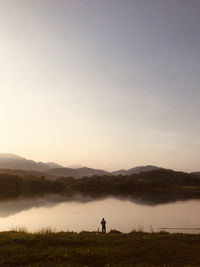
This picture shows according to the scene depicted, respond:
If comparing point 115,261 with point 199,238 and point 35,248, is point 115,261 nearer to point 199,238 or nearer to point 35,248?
point 35,248

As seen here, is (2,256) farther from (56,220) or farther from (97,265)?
(56,220)

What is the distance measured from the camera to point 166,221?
49125 millimetres

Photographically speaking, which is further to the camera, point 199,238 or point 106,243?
point 199,238

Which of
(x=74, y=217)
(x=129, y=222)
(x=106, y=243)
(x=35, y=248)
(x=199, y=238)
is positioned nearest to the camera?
(x=35, y=248)

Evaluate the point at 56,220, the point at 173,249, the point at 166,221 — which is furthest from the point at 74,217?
the point at 173,249

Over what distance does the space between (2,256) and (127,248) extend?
7.27 metres

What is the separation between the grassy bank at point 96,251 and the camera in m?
14.3

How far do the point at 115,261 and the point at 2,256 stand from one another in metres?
6.04

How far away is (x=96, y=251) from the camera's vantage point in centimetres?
1620

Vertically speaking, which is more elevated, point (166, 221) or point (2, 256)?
point (2, 256)

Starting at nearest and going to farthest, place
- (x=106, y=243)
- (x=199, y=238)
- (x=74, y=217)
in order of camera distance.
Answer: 1. (x=106, y=243)
2. (x=199, y=238)
3. (x=74, y=217)

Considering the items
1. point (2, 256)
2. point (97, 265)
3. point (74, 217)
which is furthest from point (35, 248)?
point (74, 217)

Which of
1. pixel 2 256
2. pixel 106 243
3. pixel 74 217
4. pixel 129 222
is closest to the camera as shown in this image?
pixel 2 256

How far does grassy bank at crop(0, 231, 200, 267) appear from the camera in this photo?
1426 cm
